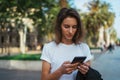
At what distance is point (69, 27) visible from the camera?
3.51m

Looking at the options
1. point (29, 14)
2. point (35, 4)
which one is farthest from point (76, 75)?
point (29, 14)

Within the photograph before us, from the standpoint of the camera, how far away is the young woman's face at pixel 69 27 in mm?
3500

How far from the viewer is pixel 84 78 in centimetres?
340

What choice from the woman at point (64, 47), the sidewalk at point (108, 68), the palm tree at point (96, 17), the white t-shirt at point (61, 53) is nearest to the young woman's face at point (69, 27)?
the woman at point (64, 47)

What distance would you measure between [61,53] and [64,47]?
0.06 metres

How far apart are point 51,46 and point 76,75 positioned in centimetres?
36

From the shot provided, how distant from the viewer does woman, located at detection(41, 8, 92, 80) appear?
352 centimetres

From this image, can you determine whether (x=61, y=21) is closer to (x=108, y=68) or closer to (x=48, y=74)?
(x=48, y=74)

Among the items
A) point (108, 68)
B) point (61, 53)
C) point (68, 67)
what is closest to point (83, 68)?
point (68, 67)

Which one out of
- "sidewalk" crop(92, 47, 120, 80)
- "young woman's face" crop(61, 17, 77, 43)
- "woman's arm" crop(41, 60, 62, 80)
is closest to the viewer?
"woman's arm" crop(41, 60, 62, 80)

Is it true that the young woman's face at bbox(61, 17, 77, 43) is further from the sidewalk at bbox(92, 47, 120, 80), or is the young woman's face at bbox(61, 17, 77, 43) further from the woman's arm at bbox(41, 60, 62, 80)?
the sidewalk at bbox(92, 47, 120, 80)

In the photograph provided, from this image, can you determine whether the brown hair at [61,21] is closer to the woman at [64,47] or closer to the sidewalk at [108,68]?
the woman at [64,47]

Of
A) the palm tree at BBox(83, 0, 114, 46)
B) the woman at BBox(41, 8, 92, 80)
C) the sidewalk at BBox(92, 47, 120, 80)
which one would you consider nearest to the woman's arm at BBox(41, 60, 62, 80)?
the woman at BBox(41, 8, 92, 80)

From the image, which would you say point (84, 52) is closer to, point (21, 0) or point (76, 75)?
point (76, 75)
